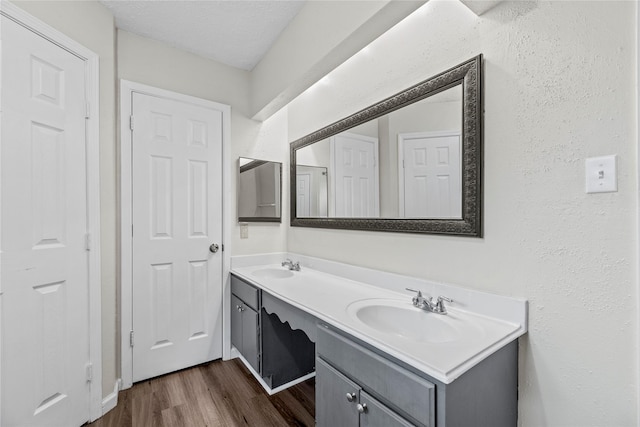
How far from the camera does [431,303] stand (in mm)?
1297

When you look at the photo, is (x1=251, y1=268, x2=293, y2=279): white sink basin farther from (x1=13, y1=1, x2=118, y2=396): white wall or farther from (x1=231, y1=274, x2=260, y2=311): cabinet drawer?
(x1=13, y1=1, x2=118, y2=396): white wall

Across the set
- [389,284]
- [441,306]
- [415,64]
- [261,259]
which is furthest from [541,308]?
[261,259]

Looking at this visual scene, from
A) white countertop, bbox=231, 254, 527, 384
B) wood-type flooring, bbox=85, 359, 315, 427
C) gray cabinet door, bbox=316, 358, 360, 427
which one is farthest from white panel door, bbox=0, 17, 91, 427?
gray cabinet door, bbox=316, 358, 360, 427

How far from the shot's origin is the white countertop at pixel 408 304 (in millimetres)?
893

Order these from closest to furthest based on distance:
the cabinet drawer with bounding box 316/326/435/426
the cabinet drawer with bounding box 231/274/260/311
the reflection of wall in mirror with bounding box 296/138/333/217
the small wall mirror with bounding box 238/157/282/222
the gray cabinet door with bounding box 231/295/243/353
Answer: the cabinet drawer with bounding box 316/326/435/426
the cabinet drawer with bounding box 231/274/260/311
the reflection of wall in mirror with bounding box 296/138/333/217
the gray cabinet door with bounding box 231/295/243/353
the small wall mirror with bounding box 238/157/282/222

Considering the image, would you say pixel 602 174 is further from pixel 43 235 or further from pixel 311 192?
A: pixel 43 235

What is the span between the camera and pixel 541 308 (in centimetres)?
105

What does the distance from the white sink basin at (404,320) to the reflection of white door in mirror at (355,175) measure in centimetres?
54

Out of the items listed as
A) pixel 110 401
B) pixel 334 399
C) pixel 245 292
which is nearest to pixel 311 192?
pixel 245 292

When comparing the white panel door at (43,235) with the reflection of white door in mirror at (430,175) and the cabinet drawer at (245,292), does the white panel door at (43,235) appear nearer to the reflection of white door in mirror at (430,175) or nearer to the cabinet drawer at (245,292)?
the cabinet drawer at (245,292)

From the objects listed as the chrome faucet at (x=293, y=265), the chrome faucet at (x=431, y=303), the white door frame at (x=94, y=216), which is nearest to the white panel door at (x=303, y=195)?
the chrome faucet at (x=293, y=265)

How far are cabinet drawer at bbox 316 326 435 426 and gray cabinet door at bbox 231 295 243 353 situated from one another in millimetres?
1184

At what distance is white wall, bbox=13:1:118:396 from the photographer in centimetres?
172

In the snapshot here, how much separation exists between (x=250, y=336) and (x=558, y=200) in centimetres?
192
